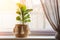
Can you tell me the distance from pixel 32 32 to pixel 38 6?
1.38 ft

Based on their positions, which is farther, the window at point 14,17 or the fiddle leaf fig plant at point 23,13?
the window at point 14,17

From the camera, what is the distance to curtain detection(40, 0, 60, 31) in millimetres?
2297

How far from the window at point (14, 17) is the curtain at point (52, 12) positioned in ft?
0.62

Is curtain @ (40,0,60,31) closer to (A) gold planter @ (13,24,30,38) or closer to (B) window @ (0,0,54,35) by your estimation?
(B) window @ (0,0,54,35)

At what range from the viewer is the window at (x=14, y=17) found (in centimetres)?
250

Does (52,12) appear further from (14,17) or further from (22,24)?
(14,17)

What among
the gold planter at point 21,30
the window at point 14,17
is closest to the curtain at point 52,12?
the window at point 14,17

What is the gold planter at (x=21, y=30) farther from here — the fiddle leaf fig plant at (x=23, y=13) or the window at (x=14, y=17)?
the window at (x=14, y=17)

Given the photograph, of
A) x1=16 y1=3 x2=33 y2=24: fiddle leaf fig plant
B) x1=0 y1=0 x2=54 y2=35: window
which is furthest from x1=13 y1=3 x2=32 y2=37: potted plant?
x1=0 y1=0 x2=54 y2=35: window

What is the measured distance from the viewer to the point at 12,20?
2.54m

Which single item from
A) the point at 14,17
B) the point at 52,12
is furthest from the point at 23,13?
the point at 52,12

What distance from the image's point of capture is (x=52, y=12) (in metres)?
2.30

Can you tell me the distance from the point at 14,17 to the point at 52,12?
620 mm

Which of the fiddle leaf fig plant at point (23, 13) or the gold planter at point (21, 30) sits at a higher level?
the fiddle leaf fig plant at point (23, 13)
